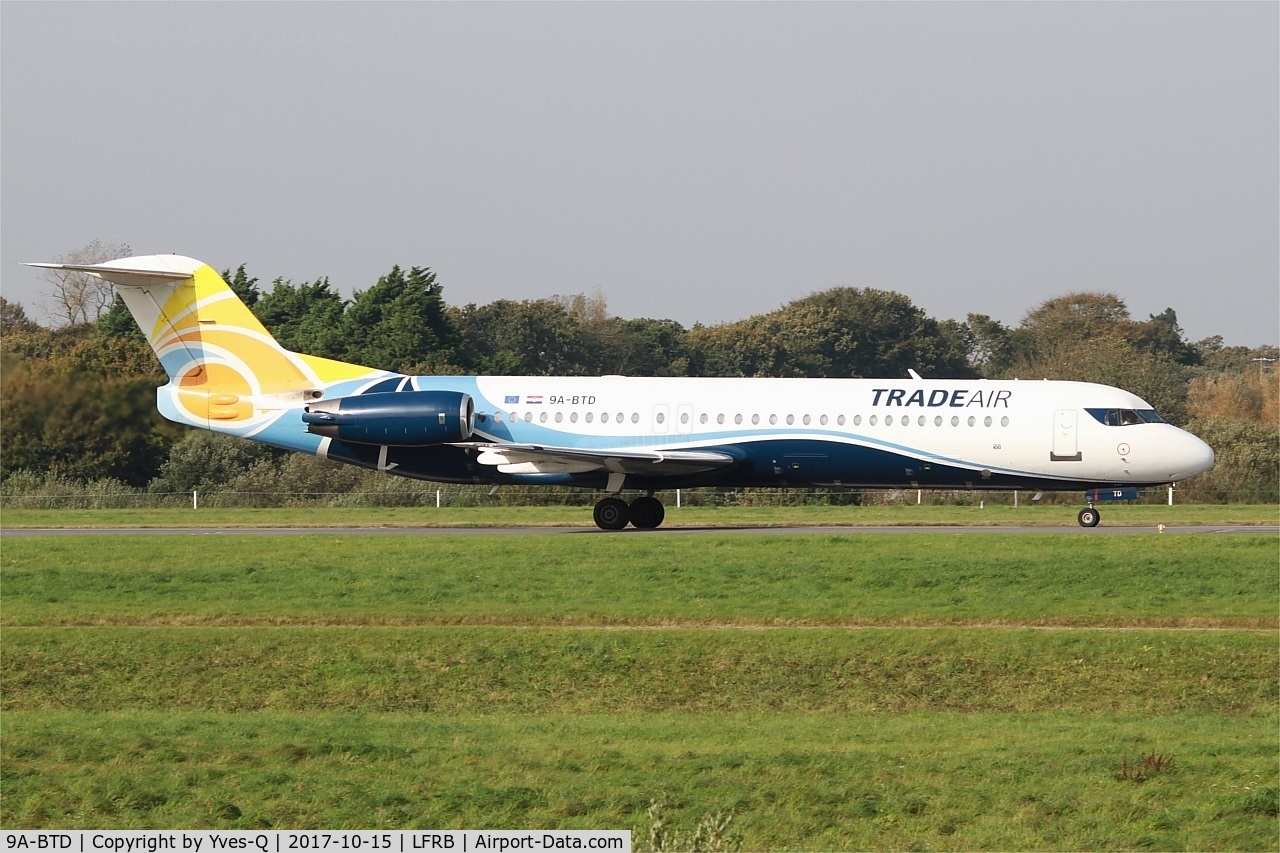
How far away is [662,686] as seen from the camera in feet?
63.1

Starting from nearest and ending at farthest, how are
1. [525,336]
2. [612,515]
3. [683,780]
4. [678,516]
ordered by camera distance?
[683,780] < [612,515] < [678,516] < [525,336]

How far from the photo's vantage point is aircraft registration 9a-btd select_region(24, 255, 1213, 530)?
3372 cm

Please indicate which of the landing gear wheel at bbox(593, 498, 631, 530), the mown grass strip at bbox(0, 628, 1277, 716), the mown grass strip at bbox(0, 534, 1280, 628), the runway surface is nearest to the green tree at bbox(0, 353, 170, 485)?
the runway surface

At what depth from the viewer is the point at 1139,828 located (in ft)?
44.5

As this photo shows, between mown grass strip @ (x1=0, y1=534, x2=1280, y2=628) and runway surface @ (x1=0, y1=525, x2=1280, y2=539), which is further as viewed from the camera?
runway surface @ (x1=0, y1=525, x2=1280, y2=539)

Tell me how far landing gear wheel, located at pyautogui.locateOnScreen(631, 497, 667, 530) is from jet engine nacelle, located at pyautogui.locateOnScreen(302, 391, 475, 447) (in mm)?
4259

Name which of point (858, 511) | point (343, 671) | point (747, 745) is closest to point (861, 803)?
point (747, 745)

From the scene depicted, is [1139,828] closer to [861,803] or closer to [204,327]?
[861,803]

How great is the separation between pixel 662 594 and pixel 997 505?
2524 cm

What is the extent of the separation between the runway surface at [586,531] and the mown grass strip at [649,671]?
449 inches

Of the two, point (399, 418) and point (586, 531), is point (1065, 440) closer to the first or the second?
point (586, 531)

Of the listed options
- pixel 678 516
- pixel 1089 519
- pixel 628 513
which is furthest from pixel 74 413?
pixel 1089 519

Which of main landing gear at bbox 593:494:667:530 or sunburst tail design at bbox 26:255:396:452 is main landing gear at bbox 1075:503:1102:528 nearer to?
main landing gear at bbox 593:494:667:530
